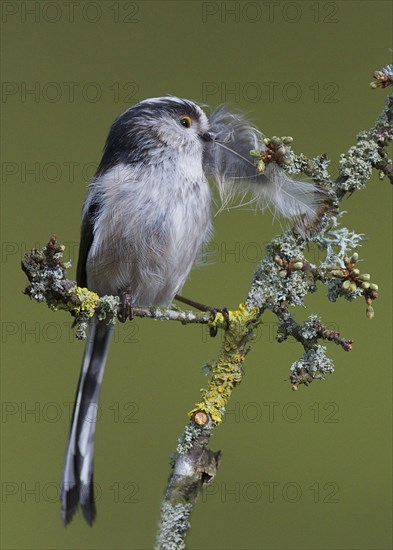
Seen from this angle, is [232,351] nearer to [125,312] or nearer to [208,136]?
[125,312]

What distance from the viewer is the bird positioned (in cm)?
161

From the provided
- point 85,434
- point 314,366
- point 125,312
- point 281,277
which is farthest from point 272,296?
point 85,434

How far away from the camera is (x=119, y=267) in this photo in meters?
1.73

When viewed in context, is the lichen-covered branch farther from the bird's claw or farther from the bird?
the bird

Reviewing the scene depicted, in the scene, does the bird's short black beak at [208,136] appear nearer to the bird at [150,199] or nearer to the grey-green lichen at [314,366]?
the bird at [150,199]

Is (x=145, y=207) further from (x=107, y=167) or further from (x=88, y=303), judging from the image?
(x=88, y=303)

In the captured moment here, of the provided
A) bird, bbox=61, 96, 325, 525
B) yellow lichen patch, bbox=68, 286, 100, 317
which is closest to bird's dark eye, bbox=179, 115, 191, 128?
bird, bbox=61, 96, 325, 525

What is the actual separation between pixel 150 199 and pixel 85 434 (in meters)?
0.59

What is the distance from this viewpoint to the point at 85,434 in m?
1.79

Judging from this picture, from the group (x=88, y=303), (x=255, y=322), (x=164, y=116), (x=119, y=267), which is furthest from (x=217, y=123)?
(x=88, y=303)

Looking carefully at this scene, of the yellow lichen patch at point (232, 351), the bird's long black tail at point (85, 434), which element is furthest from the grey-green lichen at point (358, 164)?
the bird's long black tail at point (85, 434)

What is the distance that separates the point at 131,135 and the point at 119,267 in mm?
302

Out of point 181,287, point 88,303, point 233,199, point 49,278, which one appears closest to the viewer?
point 49,278

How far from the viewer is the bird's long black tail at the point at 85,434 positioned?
5.47 ft
